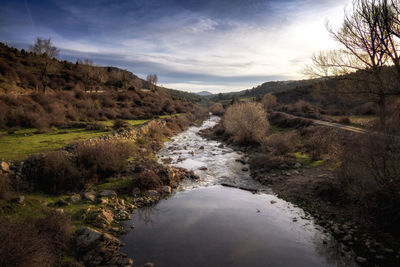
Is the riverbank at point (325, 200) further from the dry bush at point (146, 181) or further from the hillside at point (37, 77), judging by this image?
the hillside at point (37, 77)

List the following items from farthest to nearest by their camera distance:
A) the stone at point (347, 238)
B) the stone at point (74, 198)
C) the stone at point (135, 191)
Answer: the stone at point (135, 191)
the stone at point (74, 198)
the stone at point (347, 238)

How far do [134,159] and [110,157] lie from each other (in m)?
3.66

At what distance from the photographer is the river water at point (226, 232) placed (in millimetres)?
6359

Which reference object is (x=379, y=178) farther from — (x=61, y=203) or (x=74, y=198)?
(x=61, y=203)

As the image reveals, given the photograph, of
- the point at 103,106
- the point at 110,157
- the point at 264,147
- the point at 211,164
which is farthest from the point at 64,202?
the point at 103,106

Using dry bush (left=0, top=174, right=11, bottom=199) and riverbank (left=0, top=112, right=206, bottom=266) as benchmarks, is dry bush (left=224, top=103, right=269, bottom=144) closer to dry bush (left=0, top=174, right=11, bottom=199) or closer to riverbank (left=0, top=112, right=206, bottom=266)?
riverbank (left=0, top=112, right=206, bottom=266)

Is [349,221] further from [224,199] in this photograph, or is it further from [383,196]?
[224,199]

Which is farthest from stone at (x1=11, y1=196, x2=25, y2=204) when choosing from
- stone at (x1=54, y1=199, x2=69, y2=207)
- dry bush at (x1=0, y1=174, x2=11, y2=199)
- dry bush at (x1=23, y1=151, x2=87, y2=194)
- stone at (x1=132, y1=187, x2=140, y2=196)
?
stone at (x1=132, y1=187, x2=140, y2=196)

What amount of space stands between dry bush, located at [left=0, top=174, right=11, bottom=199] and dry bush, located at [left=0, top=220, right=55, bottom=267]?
127 inches

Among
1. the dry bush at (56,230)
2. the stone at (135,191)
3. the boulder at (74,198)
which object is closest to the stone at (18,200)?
the boulder at (74,198)

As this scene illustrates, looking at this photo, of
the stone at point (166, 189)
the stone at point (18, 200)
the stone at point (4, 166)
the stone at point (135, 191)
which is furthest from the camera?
the stone at point (166, 189)

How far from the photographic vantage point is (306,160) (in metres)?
15.8

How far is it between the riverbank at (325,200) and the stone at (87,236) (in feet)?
25.4

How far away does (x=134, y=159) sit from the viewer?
49.5 ft
